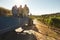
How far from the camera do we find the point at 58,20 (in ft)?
74.9

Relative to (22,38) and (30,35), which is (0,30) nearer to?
(22,38)

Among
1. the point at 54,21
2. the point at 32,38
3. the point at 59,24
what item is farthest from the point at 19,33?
the point at 54,21

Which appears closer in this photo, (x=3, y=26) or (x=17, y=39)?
(x=3, y=26)

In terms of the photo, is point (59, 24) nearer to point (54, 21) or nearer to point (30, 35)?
point (54, 21)

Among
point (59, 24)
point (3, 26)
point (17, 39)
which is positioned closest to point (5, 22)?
point (3, 26)

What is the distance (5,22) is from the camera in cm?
436

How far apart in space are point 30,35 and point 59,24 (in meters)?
15.6

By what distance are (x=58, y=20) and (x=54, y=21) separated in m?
1.06

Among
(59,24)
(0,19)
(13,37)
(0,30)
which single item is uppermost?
(0,19)

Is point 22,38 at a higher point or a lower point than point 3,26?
lower

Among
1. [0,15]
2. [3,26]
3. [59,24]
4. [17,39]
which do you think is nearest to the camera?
[0,15]

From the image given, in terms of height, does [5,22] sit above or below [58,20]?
above

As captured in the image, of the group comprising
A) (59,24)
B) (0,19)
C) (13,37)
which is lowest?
(59,24)

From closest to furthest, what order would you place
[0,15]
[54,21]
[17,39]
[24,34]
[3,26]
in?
1. [0,15]
2. [3,26]
3. [17,39]
4. [24,34]
5. [54,21]
